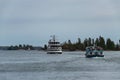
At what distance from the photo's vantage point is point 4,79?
7725 centimetres

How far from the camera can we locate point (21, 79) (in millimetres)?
77250

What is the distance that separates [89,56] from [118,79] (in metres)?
111

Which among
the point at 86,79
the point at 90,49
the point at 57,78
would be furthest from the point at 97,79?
the point at 90,49

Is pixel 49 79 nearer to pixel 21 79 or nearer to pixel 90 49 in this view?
pixel 21 79

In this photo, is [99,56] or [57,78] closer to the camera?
[57,78]

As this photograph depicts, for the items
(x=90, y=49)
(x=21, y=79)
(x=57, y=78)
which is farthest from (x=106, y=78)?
(x=90, y=49)

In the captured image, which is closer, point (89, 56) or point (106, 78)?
point (106, 78)

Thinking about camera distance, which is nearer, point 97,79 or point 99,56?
point 97,79

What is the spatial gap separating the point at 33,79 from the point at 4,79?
4.23 meters

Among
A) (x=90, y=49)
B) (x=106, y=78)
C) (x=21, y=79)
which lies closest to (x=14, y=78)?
(x=21, y=79)

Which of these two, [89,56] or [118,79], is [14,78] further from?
[89,56]

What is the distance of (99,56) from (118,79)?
367 feet

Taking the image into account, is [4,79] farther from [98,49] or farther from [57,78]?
[98,49]

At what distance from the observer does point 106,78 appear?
255ft
